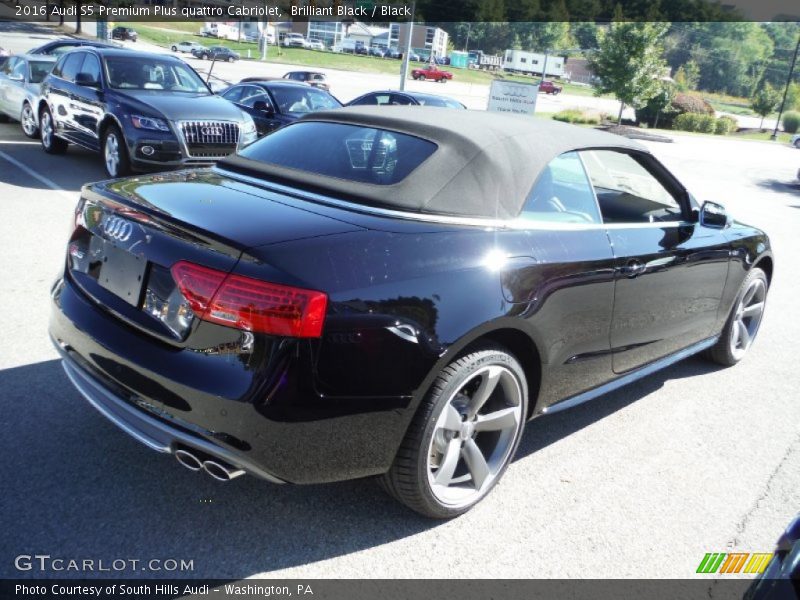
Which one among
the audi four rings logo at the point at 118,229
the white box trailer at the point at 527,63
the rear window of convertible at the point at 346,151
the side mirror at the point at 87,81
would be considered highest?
the white box trailer at the point at 527,63

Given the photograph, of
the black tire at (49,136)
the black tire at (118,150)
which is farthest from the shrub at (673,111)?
the black tire at (118,150)

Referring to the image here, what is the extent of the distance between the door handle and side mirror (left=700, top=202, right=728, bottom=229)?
2.84 feet

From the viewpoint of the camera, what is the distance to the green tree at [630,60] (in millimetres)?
34219

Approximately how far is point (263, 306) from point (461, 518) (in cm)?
137

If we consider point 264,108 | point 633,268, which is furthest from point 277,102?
point 633,268

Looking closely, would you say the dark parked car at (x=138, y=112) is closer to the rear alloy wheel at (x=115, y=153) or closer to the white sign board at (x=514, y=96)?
the rear alloy wheel at (x=115, y=153)

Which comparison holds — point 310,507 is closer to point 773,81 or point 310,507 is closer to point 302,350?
point 302,350

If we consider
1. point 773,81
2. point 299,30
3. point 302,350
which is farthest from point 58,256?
point 773,81

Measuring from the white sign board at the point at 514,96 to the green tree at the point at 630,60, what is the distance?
701 inches

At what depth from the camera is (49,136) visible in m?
11.2

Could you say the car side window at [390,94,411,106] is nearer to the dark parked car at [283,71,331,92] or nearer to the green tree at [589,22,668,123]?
the dark parked car at [283,71,331,92]

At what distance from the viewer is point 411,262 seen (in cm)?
263

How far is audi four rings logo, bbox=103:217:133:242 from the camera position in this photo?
9.00 ft

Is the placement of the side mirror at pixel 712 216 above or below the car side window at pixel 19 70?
above
